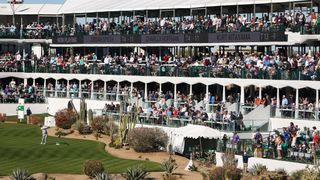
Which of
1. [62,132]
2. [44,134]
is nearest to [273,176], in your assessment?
[44,134]

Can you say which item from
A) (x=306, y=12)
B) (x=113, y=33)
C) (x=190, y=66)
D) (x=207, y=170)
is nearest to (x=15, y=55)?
(x=113, y=33)

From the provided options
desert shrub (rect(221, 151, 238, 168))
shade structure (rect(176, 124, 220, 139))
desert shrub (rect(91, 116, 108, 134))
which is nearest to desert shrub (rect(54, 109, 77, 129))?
desert shrub (rect(91, 116, 108, 134))

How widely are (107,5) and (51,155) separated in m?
31.5

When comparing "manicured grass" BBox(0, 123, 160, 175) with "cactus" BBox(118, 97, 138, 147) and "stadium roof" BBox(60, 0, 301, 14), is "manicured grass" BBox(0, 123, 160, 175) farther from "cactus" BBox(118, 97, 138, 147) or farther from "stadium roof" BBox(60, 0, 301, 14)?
"stadium roof" BBox(60, 0, 301, 14)

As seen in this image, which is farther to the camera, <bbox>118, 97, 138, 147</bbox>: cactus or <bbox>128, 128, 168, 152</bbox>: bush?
<bbox>118, 97, 138, 147</bbox>: cactus

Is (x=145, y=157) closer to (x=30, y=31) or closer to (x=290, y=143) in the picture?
(x=290, y=143)

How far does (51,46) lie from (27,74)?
19.5 ft

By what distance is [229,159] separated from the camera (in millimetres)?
44250

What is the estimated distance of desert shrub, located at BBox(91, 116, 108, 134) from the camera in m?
58.5

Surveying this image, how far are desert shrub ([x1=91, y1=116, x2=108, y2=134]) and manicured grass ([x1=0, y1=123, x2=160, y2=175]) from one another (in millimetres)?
2894

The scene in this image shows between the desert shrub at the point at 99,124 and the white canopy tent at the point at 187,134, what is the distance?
7.10 m

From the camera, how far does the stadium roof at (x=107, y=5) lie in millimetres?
67438

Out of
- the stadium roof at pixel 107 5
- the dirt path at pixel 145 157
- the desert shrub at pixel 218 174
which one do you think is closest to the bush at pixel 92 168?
the dirt path at pixel 145 157

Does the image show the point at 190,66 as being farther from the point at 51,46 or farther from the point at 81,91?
the point at 51,46
